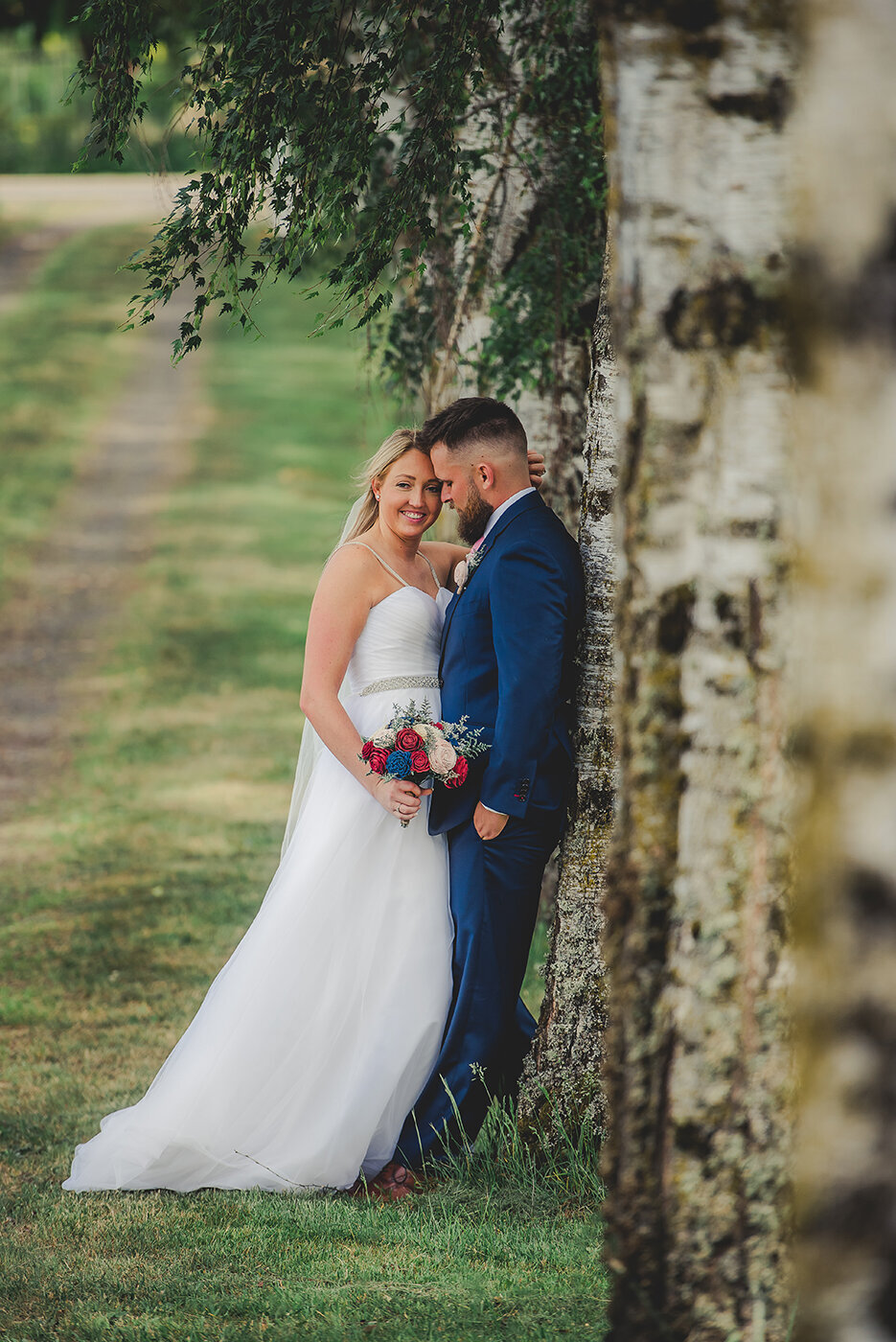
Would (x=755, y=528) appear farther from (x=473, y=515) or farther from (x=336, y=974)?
(x=336, y=974)

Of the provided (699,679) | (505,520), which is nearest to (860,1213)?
(699,679)

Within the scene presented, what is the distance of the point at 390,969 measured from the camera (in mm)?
4602

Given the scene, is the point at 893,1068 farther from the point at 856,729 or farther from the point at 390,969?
the point at 390,969

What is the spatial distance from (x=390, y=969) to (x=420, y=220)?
8.09 ft

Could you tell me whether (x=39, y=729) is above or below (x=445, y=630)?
below

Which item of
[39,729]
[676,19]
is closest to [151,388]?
[39,729]

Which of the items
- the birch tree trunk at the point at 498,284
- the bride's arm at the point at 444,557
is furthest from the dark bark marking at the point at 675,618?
the birch tree trunk at the point at 498,284

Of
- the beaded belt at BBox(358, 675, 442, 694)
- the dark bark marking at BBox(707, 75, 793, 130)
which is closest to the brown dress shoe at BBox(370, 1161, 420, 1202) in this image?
the beaded belt at BBox(358, 675, 442, 694)

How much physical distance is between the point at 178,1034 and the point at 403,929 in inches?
84.7

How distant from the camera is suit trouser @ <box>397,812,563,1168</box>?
454cm

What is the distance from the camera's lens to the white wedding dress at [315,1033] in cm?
445

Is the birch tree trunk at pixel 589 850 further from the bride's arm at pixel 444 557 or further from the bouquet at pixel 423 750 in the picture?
the bride's arm at pixel 444 557

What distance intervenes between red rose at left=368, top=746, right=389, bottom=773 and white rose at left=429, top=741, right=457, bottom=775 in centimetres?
16

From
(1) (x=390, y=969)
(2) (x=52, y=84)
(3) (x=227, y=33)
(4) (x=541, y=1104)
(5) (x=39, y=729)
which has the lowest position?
(5) (x=39, y=729)
